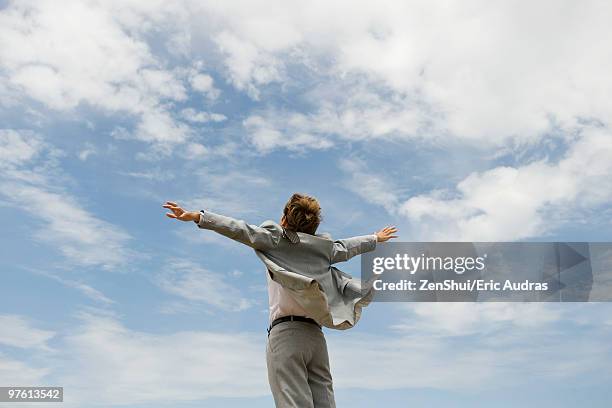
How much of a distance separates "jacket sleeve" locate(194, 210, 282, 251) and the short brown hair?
0.18 m

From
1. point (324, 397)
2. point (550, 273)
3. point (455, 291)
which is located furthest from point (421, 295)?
point (324, 397)

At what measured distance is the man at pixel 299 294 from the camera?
5.32 m

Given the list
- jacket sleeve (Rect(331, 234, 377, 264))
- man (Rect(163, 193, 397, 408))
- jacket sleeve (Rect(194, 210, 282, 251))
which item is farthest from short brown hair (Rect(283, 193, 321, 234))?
jacket sleeve (Rect(331, 234, 377, 264))

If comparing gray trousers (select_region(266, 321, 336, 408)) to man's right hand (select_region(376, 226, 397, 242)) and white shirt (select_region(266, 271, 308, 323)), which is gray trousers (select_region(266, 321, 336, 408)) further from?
man's right hand (select_region(376, 226, 397, 242))

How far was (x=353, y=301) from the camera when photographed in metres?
5.79

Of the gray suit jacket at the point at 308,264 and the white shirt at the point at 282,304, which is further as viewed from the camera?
the white shirt at the point at 282,304

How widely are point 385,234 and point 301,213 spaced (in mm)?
1186

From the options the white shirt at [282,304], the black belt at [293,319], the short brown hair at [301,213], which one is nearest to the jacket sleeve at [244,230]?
the short brown hair at [301,213]

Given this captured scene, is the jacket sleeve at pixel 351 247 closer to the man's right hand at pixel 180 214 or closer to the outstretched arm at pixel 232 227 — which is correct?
the outstretched arm at pixel 232 227

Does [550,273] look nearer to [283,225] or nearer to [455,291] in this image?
[455,291]

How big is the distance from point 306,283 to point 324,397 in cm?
102

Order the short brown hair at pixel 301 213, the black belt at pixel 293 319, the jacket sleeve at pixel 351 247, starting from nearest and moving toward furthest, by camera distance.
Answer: the black belt at pixel 293 319
the short brown hair at pixel 301 213
the jacket sleeve at pixel 351 247

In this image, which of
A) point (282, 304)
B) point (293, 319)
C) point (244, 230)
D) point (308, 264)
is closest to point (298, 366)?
point (293, 319)

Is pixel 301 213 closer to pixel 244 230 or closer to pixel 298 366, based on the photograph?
pixel 244 230
